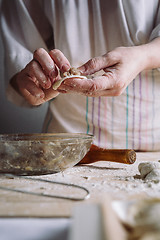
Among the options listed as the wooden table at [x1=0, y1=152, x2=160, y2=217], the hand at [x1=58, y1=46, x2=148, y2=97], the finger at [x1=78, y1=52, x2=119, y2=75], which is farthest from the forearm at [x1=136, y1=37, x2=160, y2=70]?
the wooden table at [x1=0, y1=152, x2=160, y2=217]

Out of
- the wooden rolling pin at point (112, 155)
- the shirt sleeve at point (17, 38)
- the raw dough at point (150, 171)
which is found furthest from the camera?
the shirt sleeve at point (17, 38)

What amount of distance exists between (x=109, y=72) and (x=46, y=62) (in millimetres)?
166

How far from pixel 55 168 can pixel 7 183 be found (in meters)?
0.10

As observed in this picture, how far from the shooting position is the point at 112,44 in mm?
1026

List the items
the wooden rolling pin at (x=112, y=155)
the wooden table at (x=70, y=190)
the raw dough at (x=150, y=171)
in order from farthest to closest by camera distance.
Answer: the wooden rolling pin at (x=112, y=155), the raw dough at (x=150, y=171), the wooden table at (x=70, y=190)

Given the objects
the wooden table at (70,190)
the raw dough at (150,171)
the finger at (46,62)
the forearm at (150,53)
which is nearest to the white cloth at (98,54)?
Answer: the forearm at (150,53)

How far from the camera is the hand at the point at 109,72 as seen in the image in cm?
68

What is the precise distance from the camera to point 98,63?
70 cm

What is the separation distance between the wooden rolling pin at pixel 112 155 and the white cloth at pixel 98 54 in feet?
1.19

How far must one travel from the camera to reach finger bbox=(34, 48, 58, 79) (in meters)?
0.73

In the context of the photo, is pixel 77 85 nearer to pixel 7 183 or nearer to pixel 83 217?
pixel 7 183

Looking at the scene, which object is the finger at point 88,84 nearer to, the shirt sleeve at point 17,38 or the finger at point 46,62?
the finger at point 46,62

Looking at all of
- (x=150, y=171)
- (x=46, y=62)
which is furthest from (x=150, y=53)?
(x=150, y=171)

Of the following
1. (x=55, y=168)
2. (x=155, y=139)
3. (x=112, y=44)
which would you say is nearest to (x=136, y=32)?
(x=112, y=44)
